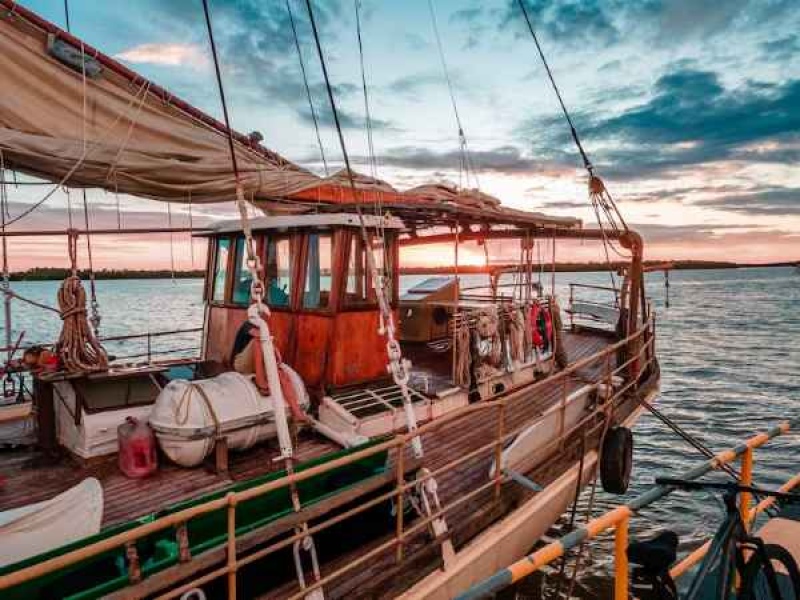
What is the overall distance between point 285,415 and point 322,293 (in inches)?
120

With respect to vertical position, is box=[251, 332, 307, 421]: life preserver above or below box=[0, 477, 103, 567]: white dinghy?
above

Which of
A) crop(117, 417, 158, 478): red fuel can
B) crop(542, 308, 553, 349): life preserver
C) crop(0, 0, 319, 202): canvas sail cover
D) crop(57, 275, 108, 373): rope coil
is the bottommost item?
crop(117, 417, 158, 478): red fuel can

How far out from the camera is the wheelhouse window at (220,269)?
9062 millimetres

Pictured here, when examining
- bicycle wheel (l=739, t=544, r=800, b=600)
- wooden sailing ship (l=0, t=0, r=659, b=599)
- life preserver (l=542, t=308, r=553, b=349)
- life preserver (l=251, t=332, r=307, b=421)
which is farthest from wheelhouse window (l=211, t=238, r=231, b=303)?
bicycle wheel (l=739, t=544, r=800, b=600)

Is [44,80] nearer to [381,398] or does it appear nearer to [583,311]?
[381,398]

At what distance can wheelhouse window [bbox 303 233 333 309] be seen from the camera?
7.96 metres

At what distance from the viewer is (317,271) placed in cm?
802

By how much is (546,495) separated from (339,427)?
9.33ft

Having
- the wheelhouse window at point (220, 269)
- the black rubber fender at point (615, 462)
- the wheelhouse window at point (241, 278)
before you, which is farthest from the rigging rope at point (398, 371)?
the wheelhouse window at point (220, 269)

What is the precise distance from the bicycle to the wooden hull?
1940mm

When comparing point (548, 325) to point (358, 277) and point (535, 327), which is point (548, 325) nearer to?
point (535, 327)

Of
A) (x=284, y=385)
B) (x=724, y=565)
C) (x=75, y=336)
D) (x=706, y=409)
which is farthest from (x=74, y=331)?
(x=706, y=409)

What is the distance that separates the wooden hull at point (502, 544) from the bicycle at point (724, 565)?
1.94 m

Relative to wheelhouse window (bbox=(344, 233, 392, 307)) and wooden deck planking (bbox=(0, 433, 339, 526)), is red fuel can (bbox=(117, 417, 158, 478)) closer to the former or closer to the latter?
wooden deck planking (bbox=(0, 433, 339, 526))
